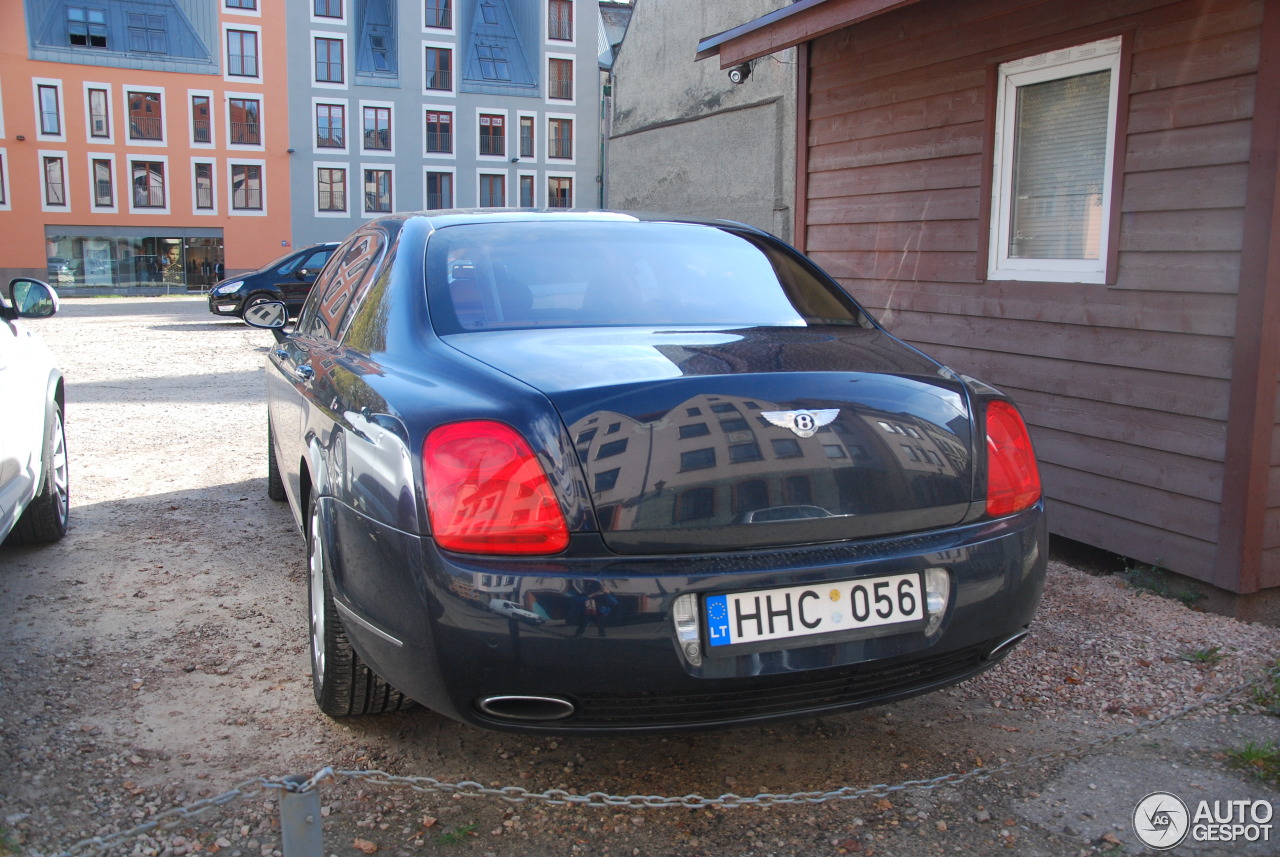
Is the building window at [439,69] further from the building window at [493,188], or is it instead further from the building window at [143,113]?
the building window at [143,113]

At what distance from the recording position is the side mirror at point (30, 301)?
4.77 metres

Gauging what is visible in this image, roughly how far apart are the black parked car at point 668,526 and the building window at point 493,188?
1901 inches

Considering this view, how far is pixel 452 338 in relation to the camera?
279cm

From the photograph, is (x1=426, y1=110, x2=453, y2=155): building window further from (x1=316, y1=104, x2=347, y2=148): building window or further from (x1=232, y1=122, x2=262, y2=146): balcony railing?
(x1=232, y1=122, x2=262, y2=146): balcony railing

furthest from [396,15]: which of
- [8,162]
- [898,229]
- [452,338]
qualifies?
[452,338]

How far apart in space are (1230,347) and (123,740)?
4075 mm

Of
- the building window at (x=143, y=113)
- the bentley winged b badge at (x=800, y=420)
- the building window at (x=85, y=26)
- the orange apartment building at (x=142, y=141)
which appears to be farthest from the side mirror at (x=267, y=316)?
the building window at (x=85, y=26)

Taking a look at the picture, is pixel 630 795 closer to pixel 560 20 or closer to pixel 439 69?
pixel 439 69

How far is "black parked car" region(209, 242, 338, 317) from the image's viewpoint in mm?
19266

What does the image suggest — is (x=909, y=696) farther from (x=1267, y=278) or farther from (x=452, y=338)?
(x=1267, y=278)

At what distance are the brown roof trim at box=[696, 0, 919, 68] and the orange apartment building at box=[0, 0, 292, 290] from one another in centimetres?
4156

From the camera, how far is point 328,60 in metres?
47.3

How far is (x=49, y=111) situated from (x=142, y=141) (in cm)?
359

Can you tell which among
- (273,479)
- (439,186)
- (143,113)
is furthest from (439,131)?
(273,479)
